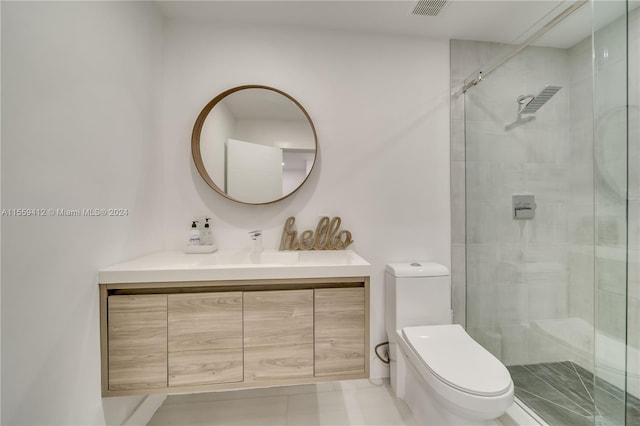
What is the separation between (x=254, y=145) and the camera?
158 cm

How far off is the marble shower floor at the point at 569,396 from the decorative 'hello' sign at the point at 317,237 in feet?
4.08

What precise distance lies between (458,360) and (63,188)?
1.74 metres

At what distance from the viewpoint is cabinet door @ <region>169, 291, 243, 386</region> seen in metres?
1.07

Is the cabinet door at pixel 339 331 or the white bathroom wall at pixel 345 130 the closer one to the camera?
the cabinet door at pixel 339 331

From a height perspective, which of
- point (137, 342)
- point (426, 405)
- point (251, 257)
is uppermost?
point (251, 257)

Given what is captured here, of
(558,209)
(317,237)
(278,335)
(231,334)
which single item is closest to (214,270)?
(231,334)

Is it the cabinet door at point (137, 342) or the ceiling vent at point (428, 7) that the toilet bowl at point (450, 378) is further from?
the ceiling vent at point (428, 7)

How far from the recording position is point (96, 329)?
102 centimetres

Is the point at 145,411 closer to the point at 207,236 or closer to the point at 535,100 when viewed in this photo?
the point at 207,236

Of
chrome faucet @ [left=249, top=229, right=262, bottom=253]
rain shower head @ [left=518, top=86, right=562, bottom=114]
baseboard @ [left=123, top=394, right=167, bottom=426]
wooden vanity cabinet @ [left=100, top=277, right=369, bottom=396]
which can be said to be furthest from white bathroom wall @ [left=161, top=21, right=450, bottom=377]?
baseboard @ [left=123, top=394, right=167, bottom=426]

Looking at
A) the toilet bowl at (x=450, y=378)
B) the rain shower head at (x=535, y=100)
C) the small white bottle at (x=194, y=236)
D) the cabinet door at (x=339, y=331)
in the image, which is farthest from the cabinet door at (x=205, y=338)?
the rain shower head at (x=535, y=100)

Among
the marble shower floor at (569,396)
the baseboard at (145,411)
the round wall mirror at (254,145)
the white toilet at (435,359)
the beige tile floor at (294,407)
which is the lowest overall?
the beige tile floor at (294,407)

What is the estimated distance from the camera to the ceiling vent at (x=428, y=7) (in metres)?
1.38

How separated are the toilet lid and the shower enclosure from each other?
1.33 feet
